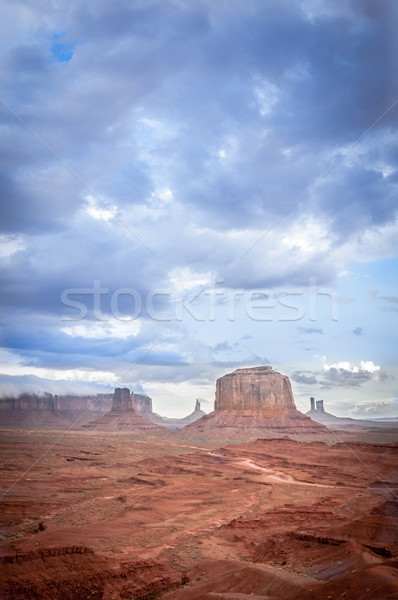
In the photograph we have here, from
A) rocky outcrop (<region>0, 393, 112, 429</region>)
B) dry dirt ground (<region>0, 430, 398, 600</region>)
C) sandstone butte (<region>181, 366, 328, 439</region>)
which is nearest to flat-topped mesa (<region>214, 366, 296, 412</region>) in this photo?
sandstone butte (<region>181, 366, 328, 439</region>)

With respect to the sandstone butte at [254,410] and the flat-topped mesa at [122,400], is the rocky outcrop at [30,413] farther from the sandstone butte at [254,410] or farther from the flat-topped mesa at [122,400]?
the sandstone butte at [254,410]

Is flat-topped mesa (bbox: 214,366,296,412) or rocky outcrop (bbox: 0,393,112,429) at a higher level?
flat-topped mesa (bbox: 214,366,296,412)

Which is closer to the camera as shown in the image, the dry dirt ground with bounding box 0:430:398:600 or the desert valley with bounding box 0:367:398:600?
the dry dirt ground with bounding box 0:430:398:600

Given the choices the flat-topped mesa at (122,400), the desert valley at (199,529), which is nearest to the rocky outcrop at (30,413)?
the flat-topped mesa at (122,400)

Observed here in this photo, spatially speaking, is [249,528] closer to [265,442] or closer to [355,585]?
[355,585]

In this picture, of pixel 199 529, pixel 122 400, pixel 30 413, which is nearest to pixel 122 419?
pixel 122 400

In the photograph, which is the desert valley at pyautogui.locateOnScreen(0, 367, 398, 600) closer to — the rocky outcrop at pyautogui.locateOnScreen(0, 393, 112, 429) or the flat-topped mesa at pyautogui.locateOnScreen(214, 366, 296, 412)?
the flat-topped mesa at pyautogui.locateOnScreen(214, 366, 296, 412)

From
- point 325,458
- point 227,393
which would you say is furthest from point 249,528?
point 227,393

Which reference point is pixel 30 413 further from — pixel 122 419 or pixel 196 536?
pixel 196 536
